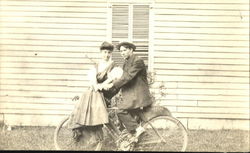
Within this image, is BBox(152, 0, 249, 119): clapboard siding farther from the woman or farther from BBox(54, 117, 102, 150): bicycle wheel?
BBox(54, 117, 102, 150): bicycle wheel

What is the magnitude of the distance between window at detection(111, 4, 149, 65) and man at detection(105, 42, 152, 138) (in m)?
2.17

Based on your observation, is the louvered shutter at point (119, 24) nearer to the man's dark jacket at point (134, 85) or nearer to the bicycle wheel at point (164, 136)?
the man's dark jacket at point (134, 85)

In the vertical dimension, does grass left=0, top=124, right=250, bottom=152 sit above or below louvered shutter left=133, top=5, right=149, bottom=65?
below

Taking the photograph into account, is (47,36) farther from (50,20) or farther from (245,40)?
(245,40)

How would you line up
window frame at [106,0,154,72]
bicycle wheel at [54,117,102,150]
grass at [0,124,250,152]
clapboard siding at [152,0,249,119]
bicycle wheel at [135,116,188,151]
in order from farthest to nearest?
window frame at [106,0,154,72]
clapboard siding at [152,0,249,119]
grass at [0,124,250,152]
bicycle wheel at [54,117,102,150]
bicycle wheel at [135,116,188,151]

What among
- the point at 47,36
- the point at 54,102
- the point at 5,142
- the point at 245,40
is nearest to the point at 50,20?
the point at 47,36

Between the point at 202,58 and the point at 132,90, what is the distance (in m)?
2.68

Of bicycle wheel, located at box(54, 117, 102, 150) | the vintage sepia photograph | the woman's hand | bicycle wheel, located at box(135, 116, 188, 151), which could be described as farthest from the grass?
the woman's hand

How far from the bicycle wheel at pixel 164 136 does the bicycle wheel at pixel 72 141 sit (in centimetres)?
67

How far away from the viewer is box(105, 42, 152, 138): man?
233 inches

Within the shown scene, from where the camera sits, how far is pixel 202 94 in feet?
27.0

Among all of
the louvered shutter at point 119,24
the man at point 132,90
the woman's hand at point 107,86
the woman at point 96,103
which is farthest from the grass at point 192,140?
the louvered shutter at point 119,24

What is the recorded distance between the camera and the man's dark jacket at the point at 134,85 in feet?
19.4

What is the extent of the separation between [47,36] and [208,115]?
3721mm
